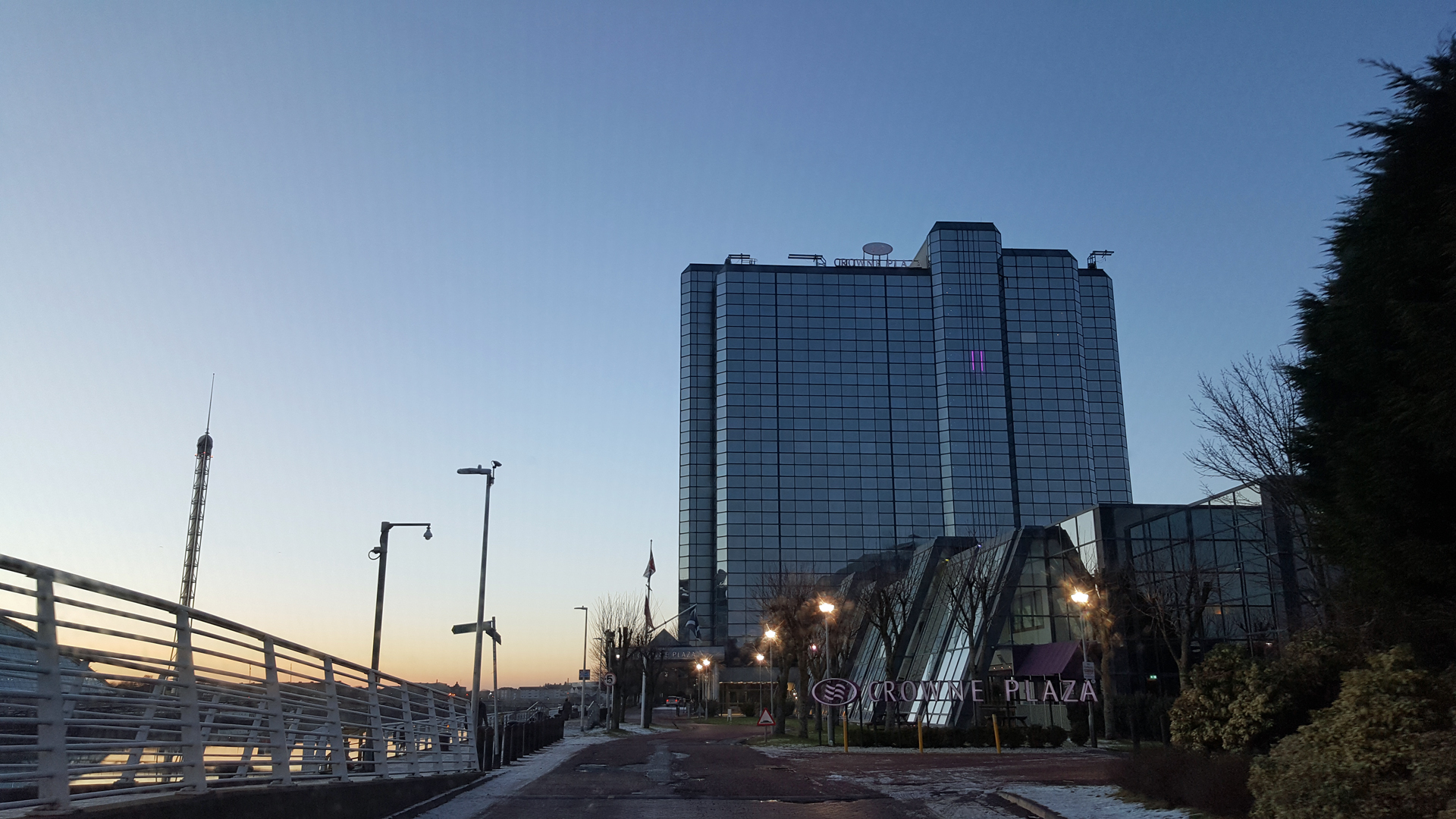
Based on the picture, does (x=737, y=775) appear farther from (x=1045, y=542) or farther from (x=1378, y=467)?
(x=1045, y=542)

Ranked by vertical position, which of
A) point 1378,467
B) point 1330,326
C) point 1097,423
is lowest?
point 1378,467

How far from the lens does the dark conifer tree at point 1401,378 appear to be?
9531mm

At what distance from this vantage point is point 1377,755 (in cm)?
1016

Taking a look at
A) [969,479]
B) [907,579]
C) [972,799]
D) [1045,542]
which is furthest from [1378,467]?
[969,479]

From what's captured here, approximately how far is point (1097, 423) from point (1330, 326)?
131752 mm

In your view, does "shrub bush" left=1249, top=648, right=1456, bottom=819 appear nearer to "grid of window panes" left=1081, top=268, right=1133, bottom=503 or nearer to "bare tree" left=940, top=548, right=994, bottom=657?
"bare tree" left=940, top=548, right=994, bottom=657

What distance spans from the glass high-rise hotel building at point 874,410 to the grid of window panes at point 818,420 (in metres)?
0.19

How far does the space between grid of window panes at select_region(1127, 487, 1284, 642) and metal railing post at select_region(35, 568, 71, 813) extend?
38265mm

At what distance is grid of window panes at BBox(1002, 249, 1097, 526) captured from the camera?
4946 inches

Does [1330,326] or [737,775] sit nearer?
[1330,326]

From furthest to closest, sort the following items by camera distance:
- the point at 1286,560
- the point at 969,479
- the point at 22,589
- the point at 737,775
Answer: the point at 969,479
the point at 1286,560
the point at 737,775
the point at 22,589

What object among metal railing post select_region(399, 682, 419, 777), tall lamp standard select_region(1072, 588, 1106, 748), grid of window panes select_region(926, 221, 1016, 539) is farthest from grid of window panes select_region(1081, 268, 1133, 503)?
metal railing post select_region(399, 682, 419, 777)

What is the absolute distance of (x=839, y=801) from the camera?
17359 mm

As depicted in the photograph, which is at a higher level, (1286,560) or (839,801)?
(1286,560)
